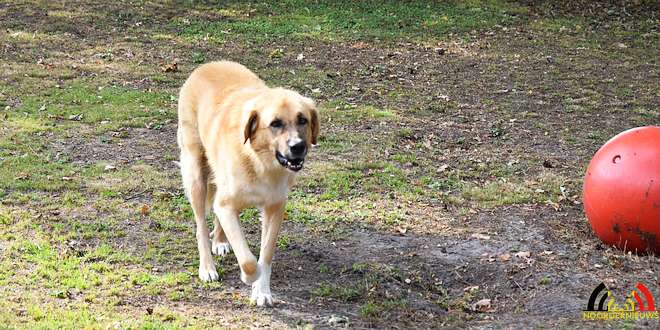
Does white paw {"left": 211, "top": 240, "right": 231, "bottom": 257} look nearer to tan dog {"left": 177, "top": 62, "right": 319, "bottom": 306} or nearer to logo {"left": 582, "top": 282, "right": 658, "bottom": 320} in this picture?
tan dog {"left": 177, "top": 62, "right": 319, "bottom": 306}

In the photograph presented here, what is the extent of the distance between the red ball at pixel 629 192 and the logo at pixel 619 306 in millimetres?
583

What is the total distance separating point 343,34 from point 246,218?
897 cm

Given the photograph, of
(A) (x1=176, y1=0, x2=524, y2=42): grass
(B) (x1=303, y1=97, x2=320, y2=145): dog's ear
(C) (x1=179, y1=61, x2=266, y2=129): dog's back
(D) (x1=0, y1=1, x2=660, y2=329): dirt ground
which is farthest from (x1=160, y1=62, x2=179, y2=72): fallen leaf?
(B) (x1=303, y1=97, x2=320, y2=145): dog's ear

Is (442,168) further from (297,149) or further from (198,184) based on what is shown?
(297,149)

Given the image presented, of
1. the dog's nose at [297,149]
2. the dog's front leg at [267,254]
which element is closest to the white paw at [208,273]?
the dog's front leg at [267,254]

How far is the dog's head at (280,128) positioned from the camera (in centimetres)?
516

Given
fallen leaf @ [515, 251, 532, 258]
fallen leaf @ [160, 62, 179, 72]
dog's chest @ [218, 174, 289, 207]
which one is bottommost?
fallen leaf @ [515, 251, 532, 258]

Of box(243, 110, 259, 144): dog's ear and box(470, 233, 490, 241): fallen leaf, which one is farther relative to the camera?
box(470, 233, 490, 241): fallen leaf

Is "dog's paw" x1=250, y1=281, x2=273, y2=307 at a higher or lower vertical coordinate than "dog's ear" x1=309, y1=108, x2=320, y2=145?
lower

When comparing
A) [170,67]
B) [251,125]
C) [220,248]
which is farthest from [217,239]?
[170,67]

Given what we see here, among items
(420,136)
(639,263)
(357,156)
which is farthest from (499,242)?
(420,136)

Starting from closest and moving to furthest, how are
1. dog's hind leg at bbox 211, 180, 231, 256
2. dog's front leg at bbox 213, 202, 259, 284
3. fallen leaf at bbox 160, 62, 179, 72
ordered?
dog's front leg at bbox 213, 202, 259, 284 < dog's hind leg at bbox 211, 180, 231, 256 < fallen leaf at bbox 160, 62, 179, 72

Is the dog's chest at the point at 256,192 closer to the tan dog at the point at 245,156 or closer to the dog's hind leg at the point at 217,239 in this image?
the tan dog at the point at 245,156

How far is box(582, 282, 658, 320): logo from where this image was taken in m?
5.15
